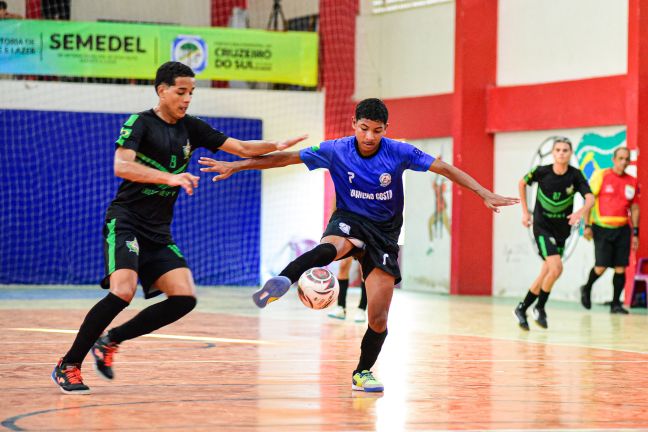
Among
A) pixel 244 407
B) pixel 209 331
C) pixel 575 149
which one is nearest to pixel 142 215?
pixel 244 407

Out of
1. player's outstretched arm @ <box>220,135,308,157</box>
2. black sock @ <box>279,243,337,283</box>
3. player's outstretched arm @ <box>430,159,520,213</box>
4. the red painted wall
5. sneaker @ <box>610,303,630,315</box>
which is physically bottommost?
sneaker @ <box>610,303,630,315</box>

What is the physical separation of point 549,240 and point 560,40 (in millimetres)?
7023

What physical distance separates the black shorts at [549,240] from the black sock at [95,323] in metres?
6.78

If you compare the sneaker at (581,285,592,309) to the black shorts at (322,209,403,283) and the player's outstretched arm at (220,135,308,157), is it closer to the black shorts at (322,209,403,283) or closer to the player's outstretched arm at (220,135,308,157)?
the black shorts at (322,209,403,283)

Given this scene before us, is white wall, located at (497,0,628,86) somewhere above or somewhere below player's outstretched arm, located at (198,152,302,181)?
above

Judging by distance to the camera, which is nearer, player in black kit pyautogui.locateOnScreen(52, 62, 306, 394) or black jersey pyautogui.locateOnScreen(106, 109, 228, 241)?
player in black kit pyautogui.locateOnScreen(52, 62, 306, 394)

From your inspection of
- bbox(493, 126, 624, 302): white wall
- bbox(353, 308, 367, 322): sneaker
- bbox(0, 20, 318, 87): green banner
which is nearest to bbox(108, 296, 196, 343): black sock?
bbox(353, 308, 367, 322): sneaker

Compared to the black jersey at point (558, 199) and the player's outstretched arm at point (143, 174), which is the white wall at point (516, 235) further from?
the player's outstretched arm at point (143, 174)

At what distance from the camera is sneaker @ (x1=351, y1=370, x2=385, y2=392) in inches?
285

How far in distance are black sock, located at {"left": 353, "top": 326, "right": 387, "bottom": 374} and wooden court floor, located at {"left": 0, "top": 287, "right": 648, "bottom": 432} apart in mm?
223

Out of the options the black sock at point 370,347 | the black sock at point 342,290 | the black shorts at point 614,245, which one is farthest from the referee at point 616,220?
the black sock at point 370,347

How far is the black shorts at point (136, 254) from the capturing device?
22.4 feet

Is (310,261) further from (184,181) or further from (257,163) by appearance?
(184,181)

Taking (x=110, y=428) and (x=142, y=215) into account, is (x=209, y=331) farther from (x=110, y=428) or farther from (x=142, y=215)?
(x=110, y=428)
